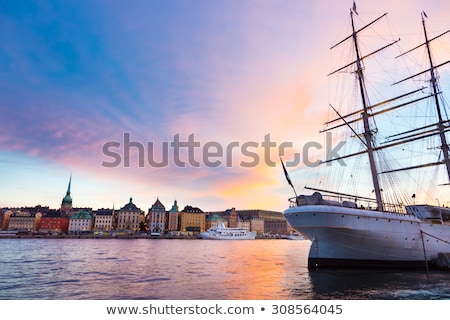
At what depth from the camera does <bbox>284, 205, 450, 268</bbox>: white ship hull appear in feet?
61.7

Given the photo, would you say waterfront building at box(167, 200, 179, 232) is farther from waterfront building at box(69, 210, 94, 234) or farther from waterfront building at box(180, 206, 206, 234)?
waterfront building at box(69, 210, 94, 234)

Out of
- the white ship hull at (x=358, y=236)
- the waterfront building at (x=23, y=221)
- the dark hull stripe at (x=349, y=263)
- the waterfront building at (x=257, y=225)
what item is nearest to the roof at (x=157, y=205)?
the waterfront building at (x=23, y=221)

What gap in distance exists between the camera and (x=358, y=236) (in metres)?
19.2

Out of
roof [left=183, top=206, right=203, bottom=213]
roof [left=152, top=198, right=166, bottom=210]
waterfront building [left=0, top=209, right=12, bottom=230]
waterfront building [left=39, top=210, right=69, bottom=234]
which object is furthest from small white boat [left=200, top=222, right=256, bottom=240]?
waterfront building [left=0, top=209, right=12, bottom=230]

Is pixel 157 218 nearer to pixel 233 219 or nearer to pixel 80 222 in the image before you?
pixel 80 222

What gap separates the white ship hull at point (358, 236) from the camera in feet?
61.7

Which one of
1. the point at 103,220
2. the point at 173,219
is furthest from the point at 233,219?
the point at 103,220

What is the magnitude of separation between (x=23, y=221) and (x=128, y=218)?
44.5m

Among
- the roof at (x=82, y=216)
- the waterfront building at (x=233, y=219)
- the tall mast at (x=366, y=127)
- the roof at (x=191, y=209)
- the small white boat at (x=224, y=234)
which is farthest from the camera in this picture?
the waterfront building at (x=233, y=219)

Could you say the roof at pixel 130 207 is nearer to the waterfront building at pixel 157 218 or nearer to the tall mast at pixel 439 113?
the waterfront building at pixel 157 218

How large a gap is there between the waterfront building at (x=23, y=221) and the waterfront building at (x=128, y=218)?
115 ft

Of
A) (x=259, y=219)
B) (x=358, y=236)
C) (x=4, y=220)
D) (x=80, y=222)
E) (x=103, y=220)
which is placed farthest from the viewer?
(x=259, y=219)
